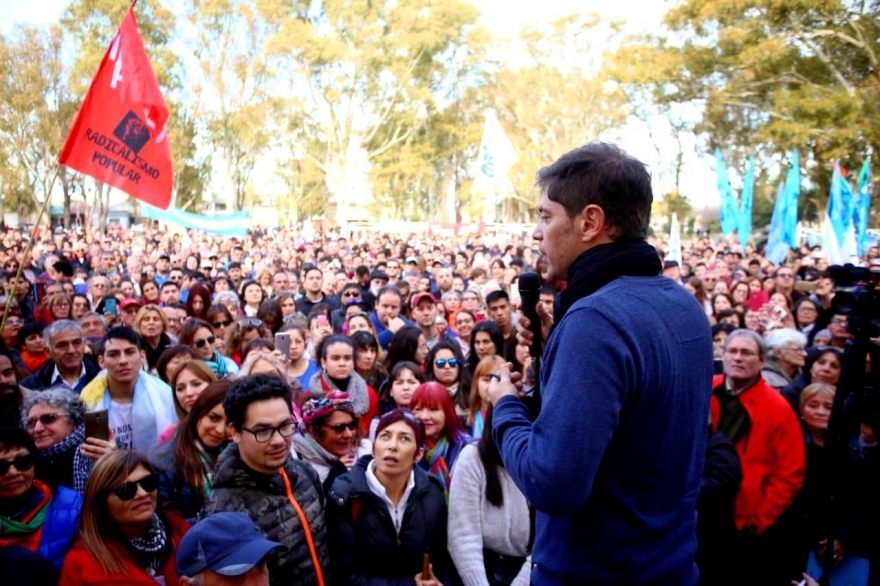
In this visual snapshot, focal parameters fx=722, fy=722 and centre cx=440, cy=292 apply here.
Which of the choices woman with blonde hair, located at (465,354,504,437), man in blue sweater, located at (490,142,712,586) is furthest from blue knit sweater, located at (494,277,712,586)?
woman with blonde hair, located at (465,354,504,437)

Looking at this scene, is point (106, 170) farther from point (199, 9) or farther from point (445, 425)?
point (199, 9)

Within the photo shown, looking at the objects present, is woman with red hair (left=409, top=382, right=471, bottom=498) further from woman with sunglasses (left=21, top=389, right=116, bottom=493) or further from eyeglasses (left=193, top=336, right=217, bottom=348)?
eyeglasses (left=193, top=336, right=217, bottom=348)

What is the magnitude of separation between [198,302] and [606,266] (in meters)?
6.56

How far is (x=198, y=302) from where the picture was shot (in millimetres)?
7578

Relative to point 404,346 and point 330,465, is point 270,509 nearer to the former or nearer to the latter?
point 330,465

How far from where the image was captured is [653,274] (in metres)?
1.79

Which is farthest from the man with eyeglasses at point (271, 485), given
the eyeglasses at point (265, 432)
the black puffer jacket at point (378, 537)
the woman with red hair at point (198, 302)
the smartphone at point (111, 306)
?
the smartphone at point (111, 306)

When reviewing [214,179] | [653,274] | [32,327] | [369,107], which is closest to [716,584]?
[653,274]

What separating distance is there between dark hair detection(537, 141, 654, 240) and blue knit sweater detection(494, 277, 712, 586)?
0.50 feet

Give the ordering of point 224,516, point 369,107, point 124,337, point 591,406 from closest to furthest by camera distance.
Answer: point 591,406
point 224,516
point 124,337
point 369,107

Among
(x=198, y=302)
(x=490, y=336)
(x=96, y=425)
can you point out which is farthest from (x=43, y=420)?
(x=198, y=302)

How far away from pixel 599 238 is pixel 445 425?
256 centimetres

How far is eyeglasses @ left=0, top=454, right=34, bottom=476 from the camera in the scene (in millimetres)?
2900

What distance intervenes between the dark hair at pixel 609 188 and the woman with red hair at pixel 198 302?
6322 millimetres
